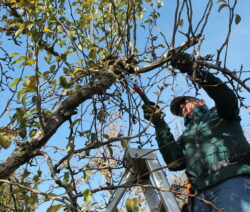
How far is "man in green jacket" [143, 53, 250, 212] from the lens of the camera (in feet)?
7.87

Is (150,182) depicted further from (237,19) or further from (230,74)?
(237,19)

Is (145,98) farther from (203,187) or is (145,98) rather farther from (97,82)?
(203,187)

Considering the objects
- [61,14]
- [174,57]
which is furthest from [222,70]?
[61,14]

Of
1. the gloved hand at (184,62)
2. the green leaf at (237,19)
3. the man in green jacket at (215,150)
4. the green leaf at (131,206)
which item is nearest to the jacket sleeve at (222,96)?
the man in green jacket at (215,150)

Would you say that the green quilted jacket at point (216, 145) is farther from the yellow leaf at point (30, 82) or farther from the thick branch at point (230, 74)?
the yellow leaf at point (30, 82)

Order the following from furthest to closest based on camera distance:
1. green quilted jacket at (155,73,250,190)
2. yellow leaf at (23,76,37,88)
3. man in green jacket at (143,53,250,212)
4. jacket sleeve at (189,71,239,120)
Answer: jacket sleeve at (189,71,239,120), green quilted jacket at (155,73,250,190), man in green jacket at (143,53,250,212), yellow leaf at (23,76,37,88)

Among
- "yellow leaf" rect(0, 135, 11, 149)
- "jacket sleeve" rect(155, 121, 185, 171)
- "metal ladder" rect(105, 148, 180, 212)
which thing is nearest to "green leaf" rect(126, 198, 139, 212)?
"yellow leaf" rect(0, 135, 11, 149)

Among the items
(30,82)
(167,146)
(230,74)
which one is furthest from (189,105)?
(30,82)

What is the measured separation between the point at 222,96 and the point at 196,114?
45cm

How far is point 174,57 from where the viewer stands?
2.44m

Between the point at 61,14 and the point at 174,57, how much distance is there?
58.1 inches

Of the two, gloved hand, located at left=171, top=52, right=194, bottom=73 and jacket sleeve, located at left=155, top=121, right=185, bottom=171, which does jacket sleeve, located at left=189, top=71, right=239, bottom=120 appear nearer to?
gloved hand, located at left=171, top=52, right=194, bottom=73

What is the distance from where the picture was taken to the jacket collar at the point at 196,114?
3.10 meters

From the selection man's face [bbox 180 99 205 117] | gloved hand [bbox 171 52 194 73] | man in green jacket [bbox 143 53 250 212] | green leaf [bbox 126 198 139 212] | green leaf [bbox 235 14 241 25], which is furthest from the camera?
man's face [bbox 180 99 205 117]
